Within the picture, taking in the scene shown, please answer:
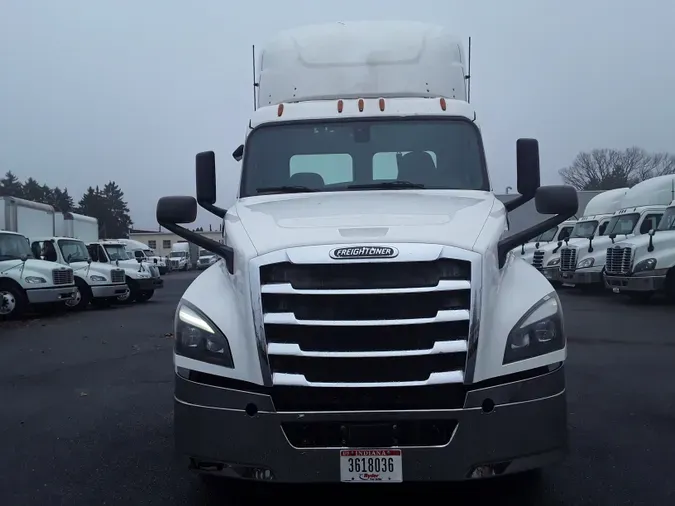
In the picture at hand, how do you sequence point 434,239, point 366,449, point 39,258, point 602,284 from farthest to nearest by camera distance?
point 602,284 → point 39,258 → point 434,239 → point 366,449

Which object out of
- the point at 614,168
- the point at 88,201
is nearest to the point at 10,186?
the point at 88,201

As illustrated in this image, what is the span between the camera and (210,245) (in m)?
4.78

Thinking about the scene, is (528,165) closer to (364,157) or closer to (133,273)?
(364,157)

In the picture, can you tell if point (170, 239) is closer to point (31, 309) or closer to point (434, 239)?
point (31, 309)

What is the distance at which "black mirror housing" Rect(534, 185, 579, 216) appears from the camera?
15.8ft

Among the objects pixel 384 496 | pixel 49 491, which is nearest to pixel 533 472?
pixel 384 496

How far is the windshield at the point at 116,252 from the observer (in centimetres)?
2364

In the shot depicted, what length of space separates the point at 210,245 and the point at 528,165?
254cm

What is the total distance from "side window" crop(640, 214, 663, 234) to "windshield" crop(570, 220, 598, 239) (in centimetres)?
346

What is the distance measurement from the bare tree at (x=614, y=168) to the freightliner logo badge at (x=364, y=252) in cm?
7364

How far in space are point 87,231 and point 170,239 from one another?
76.5 metres

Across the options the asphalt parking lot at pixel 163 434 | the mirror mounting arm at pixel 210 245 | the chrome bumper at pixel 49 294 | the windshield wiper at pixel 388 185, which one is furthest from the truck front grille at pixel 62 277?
the windshield wiper at pixel 388 185

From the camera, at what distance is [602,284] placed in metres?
20.5

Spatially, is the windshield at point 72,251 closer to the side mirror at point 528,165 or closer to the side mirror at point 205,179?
the side mirror at point 205,179
